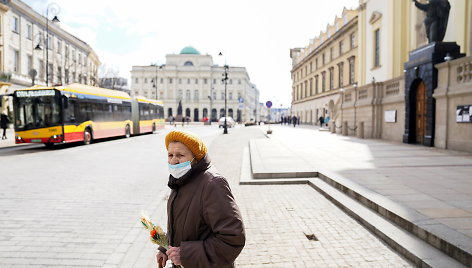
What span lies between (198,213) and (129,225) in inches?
138

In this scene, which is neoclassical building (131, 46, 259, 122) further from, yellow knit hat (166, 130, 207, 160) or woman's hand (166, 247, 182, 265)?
woman's hand (166, 247, 182, 265)

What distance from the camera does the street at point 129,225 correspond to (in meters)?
3.76

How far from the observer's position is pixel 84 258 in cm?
382

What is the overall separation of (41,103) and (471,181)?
1664cm

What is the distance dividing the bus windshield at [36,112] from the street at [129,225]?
24.6 feet

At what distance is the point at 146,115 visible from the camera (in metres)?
28.9

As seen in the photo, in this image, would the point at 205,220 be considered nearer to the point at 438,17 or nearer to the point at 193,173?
the point at 193,173

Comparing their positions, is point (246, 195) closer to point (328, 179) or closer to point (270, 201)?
point (270, 201)

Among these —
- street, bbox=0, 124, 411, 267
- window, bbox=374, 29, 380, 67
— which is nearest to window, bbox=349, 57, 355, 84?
window, bbox=374, 29, 380, 67

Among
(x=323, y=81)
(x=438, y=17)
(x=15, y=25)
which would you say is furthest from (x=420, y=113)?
(x=15, y=25)

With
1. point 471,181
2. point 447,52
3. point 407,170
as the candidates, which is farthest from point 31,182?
point 447,52

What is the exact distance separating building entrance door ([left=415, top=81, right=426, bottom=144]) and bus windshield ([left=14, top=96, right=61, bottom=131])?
655 inches

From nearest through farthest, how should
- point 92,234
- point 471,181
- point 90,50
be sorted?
1. point 92,234
2. point 471,181
3. point 90,50

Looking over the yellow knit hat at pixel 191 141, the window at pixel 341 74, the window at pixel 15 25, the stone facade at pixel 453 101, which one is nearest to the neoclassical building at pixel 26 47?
the window at pixel 15 25
